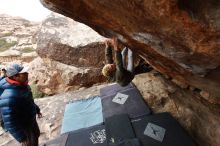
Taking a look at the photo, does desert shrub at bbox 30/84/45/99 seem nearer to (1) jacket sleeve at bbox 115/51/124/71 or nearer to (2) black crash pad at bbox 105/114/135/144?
(2) black crash pad at bbox 105/114/135/144

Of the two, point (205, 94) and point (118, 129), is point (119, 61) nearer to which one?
point (118, 129)

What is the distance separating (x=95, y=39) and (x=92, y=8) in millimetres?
5772

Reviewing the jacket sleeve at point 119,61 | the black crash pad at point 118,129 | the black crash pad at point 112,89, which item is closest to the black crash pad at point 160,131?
the black crash pad at point 118,129

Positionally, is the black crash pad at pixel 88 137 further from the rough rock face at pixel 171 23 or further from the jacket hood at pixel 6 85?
the rough rock face at pixel 171 23

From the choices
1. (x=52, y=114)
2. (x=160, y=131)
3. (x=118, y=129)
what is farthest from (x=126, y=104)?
(x=52, y=114)

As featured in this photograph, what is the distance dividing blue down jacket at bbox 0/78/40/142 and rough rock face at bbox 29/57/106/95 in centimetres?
423

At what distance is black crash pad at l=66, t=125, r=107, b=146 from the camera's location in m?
5.27

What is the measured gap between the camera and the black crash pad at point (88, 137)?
527cm

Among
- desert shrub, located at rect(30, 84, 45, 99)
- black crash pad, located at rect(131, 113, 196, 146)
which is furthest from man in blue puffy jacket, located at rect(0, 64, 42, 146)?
desert shrub, located at rect(30, 84, 45, 99)

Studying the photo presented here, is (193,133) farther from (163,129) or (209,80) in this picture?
(209,80)

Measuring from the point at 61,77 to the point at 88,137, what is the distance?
13.9ft

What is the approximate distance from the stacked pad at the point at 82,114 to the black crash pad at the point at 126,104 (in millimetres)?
219

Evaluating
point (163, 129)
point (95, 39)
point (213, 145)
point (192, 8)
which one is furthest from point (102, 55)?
point (192, 8)

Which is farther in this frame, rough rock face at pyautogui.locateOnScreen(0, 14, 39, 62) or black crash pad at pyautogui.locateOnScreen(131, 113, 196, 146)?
rough rock face at pyautogui.locateOnScreen(0, 14, 39, 62)
